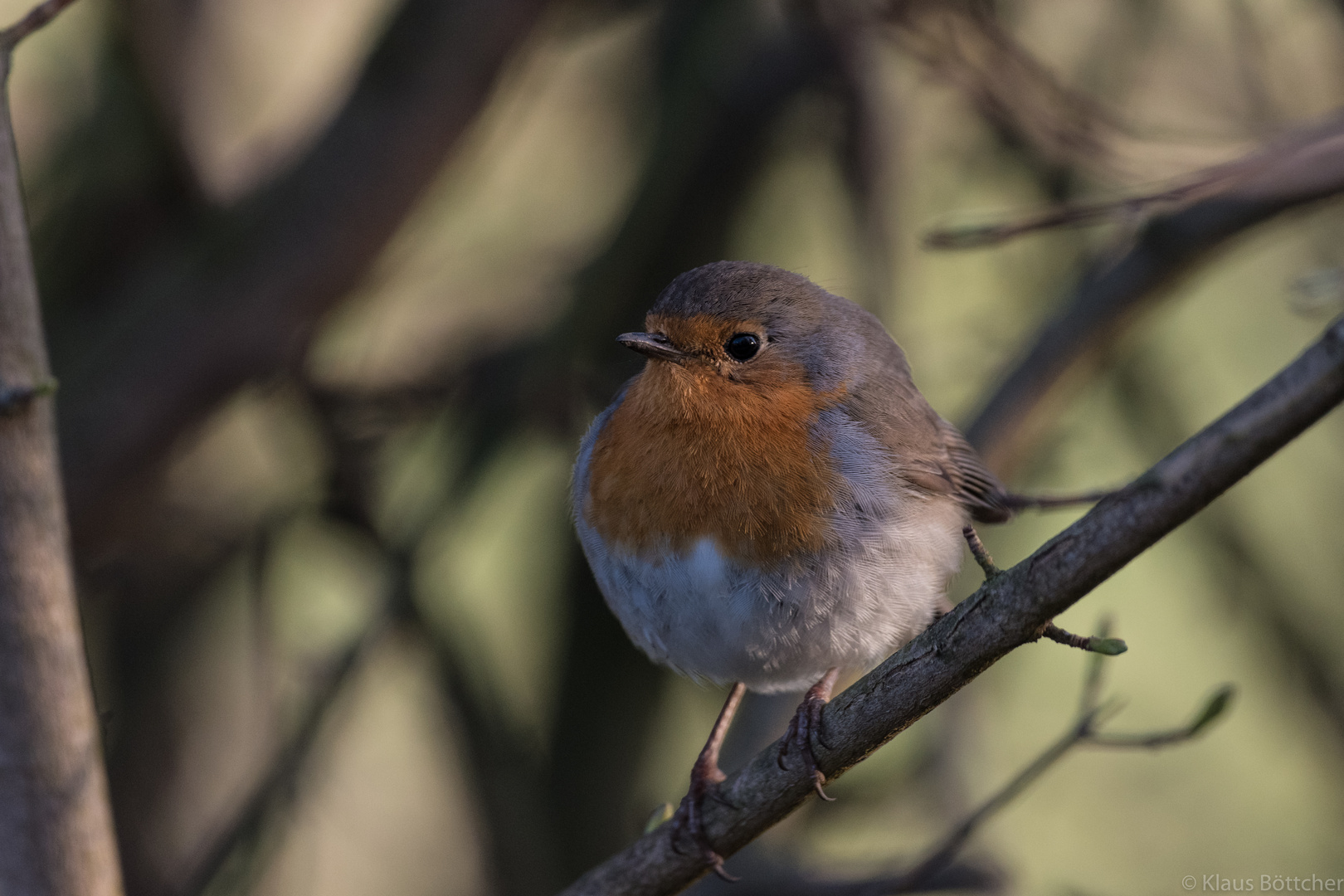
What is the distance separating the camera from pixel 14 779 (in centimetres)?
Result: 200

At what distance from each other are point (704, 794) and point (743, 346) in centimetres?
97

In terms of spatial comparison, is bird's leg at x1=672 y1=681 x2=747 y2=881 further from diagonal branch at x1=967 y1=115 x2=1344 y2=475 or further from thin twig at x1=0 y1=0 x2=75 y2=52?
thin twig at x1=0 y1=0 x2=75 y2=52

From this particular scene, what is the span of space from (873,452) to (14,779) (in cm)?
177

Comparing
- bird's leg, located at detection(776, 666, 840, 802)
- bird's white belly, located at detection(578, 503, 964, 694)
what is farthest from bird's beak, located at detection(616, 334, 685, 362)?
bird's leg, located at detection(776, 666, 840, 802)

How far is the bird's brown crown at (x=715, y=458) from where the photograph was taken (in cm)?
280

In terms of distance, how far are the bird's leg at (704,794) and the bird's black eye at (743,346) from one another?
0.80 metres

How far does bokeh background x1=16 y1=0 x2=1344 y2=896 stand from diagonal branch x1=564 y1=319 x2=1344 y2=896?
1.21 m

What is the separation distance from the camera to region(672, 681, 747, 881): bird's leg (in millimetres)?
2326

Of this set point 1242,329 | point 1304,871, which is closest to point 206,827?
point 1304,871

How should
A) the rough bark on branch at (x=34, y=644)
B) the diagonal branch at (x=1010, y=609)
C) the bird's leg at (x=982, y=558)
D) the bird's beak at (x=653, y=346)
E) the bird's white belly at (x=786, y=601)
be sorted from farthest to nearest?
1. the bird's beak at (x=653, y=346)
2. the bird's white belly at (x=786, y=601)
3. the rough bark on branch at (x=34, y=644)
4. the bird's leg at (x=982, y=558)
5. the diagonal branch at (x=1010, y=609)

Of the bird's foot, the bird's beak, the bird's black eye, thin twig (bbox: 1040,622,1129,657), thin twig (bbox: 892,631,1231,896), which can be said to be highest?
thin twig (bbox: 1040,622,1129,657)

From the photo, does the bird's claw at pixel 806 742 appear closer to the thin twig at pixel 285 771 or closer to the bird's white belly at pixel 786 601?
the bird's white belly at pixel 786 601

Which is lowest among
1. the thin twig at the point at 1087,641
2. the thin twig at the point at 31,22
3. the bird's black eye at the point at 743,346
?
the bird's black eye at the point at 743,346

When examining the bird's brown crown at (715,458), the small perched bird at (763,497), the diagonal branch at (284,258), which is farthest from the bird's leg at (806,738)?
the diagonal branch at (284,258)
